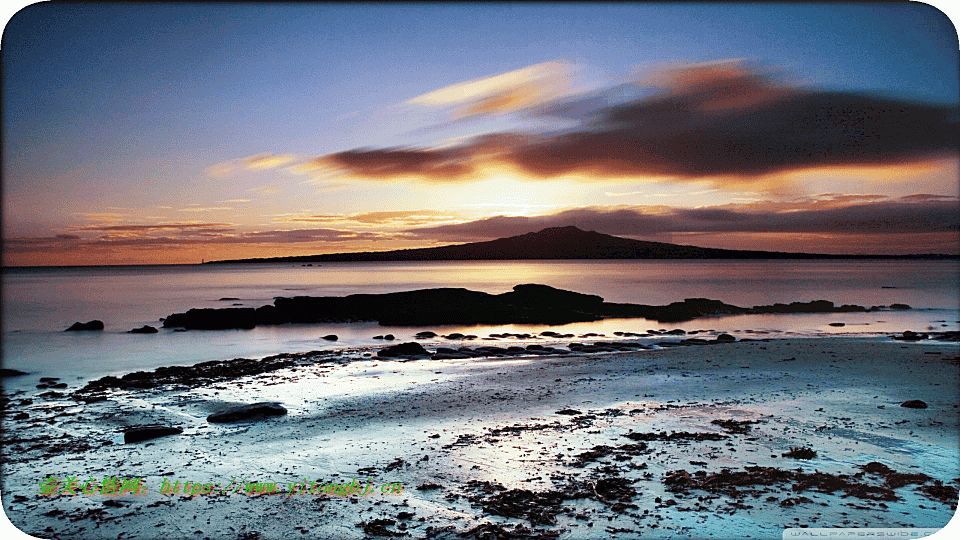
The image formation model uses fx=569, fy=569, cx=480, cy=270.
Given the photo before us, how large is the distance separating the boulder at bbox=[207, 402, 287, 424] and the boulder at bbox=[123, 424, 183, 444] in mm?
622

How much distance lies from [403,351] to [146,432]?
27.2 feet

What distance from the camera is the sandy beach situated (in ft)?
15.2

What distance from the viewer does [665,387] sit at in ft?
32.3

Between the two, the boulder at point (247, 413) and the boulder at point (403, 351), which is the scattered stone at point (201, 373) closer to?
the boulder at point (403, 351)

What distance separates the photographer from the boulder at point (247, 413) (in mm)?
8102

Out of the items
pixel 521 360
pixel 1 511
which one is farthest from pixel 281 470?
pixel 521 360

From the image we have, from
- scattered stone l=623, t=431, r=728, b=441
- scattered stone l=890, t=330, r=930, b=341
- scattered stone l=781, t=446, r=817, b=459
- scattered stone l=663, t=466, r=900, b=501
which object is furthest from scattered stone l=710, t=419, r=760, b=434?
scattered stone l=890, t=330, r=930, b=341

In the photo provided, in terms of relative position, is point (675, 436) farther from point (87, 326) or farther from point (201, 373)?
point (87, 326)

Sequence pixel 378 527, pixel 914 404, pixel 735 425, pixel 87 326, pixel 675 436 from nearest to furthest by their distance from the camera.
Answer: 1. pixel 378 527
2. pixel 675 436
3. pixel 735 425
4. pixel 914 404
5. pixel 87 326

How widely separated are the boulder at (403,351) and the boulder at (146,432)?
7.59m

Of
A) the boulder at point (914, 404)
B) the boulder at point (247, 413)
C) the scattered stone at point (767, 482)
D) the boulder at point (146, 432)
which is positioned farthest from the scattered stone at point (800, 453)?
the boulder at point (146, 432)

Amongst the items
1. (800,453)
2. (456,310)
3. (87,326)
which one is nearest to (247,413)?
(800,453)

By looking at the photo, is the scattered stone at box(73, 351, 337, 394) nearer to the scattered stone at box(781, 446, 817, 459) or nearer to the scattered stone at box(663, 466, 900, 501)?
the scattered stone at box(663, 466, 900, 501)

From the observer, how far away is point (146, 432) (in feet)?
23.8
